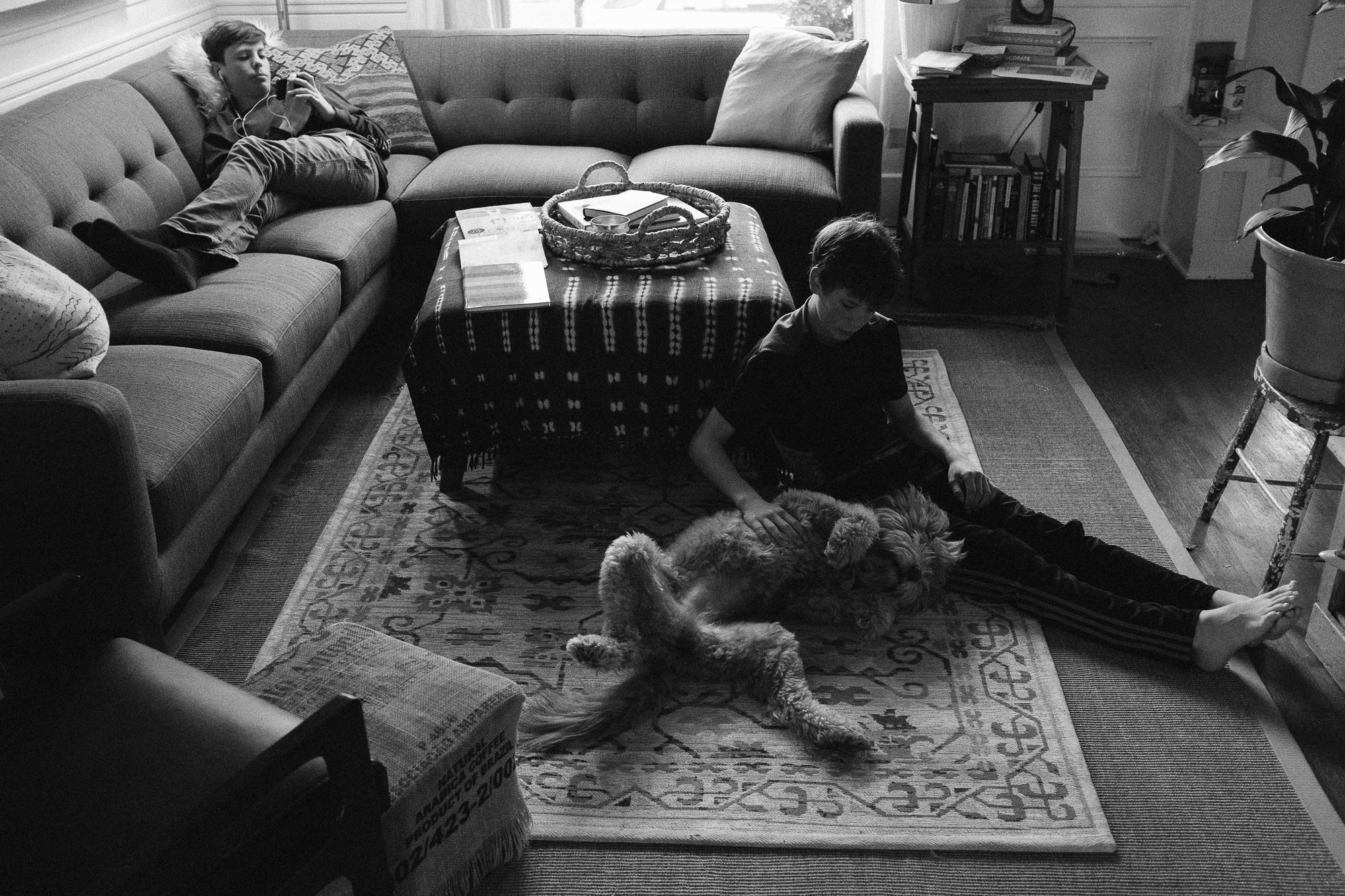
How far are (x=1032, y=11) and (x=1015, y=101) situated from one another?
51 cm

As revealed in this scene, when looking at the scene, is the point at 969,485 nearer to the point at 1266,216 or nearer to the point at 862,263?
the point at 862,263

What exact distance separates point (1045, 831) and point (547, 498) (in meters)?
1.30

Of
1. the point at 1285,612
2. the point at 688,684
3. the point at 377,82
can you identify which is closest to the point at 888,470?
the point at 688,684

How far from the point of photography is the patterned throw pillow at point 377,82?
3658 mm

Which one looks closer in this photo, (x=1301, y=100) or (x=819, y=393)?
(x=1301, y=100)

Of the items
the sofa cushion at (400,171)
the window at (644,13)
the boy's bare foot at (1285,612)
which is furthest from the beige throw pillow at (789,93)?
the boy's bare foot at (1285,612)

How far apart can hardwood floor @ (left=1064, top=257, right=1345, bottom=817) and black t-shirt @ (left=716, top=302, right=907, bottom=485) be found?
728 millimetres

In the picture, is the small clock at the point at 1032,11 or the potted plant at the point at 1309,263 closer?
the potted plant at the point at 1309,263

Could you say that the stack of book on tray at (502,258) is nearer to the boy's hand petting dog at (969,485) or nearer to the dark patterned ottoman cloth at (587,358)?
the dark patterned ottoman cloth at (587,358)

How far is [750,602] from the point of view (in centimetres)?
200

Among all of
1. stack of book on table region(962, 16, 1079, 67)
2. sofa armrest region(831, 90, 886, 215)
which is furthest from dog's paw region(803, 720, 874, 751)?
stack of book on table region(962, 16, 1079, 67)

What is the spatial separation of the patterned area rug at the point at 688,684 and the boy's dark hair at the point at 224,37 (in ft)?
5.05

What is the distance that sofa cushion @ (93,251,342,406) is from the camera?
2.39 metres

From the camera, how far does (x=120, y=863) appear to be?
1.09 metres
